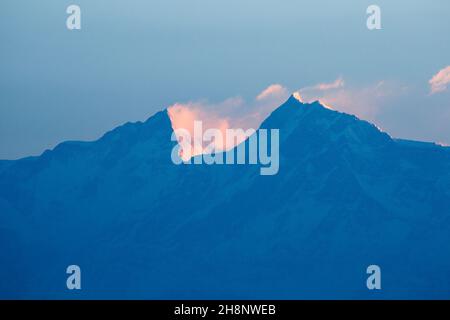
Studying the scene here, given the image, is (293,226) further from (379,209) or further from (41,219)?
(41,219)

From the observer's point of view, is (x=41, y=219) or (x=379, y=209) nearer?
(x=41, y=219)

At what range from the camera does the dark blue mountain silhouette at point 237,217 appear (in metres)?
95.4

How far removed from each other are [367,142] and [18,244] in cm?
4414

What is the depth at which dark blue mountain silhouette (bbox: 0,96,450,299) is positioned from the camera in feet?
313

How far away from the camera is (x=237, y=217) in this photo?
117000mm

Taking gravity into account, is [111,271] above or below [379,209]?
below

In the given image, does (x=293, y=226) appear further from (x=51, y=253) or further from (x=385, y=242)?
(x=51, y=253)

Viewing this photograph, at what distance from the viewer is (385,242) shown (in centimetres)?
10912

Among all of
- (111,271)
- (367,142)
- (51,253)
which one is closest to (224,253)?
(111,271)
